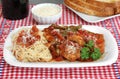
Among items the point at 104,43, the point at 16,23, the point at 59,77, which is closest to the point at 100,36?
the point at 104,43

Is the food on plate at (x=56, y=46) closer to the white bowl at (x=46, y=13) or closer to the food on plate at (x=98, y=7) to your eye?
the white bowl at (x=46, y=13)

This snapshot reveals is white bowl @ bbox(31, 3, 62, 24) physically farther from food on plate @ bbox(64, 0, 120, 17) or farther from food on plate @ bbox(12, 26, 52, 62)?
food on plate @ bbox(12, 26, 52, 62)

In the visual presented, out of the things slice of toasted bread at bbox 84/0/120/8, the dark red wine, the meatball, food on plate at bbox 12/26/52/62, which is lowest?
the dark red wine

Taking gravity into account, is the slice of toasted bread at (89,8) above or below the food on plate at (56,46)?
below

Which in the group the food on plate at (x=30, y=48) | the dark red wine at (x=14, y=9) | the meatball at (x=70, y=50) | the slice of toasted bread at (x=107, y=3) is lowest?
the dark red wine at (x=14, y=9)

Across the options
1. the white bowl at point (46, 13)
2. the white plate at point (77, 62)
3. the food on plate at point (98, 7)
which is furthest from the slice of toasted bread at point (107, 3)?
the white plate at point (77, 62)

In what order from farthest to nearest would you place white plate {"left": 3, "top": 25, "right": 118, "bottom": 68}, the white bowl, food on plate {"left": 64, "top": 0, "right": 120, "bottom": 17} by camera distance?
food on plate {"left": 64, "top": 0, "right": 120, "bottom": 17} < the white bowl < white plate {"left": 3, "top": 25, "right": 118, "bottom": 68}

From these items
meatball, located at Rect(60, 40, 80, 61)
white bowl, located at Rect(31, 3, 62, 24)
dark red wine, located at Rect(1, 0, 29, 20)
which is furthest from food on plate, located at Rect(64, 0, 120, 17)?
meatball, located at Rect(60, 40, 80, 61)

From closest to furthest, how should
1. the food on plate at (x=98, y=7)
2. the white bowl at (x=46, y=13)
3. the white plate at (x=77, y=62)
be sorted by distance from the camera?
the white plate at (x=77, y=62) → the white bowl at (x=46, y=13) → the food on plate at (x=98, y=7)
